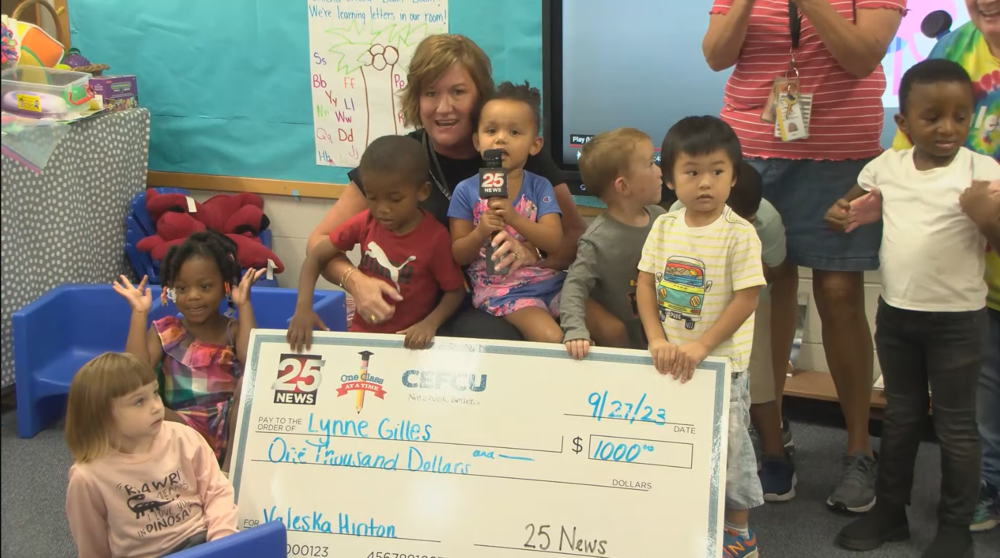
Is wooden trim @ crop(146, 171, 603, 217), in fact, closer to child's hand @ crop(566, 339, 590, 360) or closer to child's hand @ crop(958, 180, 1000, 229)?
child's hand @ crop(566, 339, 590, 360)

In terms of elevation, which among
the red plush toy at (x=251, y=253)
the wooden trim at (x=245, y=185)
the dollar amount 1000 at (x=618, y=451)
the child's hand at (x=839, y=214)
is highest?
the child's hand at (x=839, y=214)

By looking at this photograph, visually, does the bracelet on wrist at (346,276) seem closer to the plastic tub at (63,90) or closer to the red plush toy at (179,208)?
the plastic tub at (63,90)

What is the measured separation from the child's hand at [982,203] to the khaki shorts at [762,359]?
0.57 m

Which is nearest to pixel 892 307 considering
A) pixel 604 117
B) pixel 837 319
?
pixel 837 319

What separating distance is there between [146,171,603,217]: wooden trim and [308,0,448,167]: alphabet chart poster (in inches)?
4.7

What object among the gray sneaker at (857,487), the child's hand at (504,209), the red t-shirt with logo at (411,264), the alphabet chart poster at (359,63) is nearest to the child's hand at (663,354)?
the child's hand at (504,209)

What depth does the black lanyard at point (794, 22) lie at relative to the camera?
1.95 meters

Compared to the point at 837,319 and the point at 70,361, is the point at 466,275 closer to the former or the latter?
the point at 837,319

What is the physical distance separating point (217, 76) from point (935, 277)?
8.58 ft

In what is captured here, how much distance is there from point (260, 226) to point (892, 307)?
7.33ft

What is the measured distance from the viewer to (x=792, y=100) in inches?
77.0

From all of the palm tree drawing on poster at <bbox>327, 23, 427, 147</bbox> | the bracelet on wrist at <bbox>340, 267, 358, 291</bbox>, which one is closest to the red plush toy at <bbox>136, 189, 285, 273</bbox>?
the palm tree drawing on poster at <bbox>327, 23, 427, 147</bbox>

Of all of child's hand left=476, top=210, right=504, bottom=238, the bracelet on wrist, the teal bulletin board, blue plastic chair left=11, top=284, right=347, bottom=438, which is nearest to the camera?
child's hand left=476, top=210, right=504, bottom=238

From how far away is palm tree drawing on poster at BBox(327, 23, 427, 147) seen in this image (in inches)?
118
